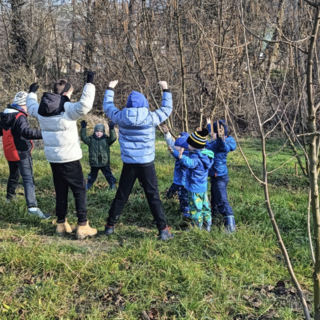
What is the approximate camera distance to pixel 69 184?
12.8ft

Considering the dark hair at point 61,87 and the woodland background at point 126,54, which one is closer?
the dark hair at point 61,87

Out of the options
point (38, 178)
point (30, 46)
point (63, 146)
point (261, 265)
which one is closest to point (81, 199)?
point (63, 146)

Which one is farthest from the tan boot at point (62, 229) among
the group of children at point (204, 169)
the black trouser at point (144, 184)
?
the group of children at point (204, 169)

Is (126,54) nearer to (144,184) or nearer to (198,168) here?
(198,168)

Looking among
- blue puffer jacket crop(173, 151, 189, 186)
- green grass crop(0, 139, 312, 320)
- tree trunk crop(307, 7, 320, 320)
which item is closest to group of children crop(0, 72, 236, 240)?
green grass crop(0, 139, 312, 320)

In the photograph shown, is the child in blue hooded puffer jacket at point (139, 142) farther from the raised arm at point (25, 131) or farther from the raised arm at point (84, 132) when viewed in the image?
the raised arm at point (84, 132)

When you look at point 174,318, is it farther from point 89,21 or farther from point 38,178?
point 89,21

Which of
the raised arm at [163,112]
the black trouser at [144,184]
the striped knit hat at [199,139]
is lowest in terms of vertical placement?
the black trouser at [144,184]

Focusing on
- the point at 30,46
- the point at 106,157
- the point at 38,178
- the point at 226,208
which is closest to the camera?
the point at 226,208

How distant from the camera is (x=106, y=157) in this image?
6.06 metres

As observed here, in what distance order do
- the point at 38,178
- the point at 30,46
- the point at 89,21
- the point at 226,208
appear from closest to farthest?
the point at 226,208 < the point at 38,178 < the point at 89,21 < the point at 30,46

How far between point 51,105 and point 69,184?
38.2 inches

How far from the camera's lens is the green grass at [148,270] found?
2754mm

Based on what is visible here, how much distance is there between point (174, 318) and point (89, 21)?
1284cm
